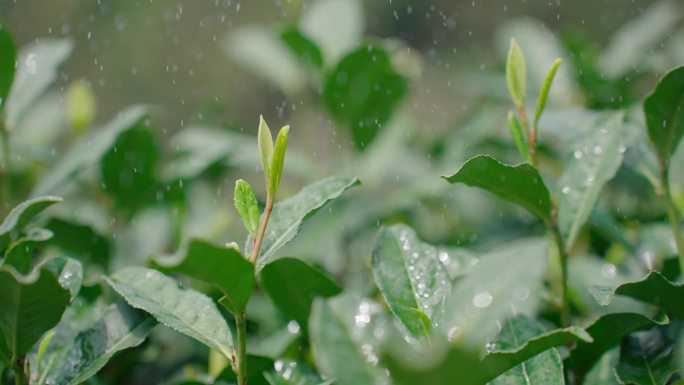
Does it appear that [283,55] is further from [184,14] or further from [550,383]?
[184,14]

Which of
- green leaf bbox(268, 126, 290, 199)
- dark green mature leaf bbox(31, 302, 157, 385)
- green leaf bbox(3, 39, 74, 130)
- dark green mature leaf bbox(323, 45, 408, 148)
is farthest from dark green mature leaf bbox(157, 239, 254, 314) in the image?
dark green mature leaf bbox(323, 45, 408, 148)

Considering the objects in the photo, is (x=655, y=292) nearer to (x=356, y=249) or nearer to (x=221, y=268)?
(x=221, y=268)

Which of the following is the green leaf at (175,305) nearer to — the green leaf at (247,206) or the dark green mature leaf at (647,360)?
the green leaf at (247,206)

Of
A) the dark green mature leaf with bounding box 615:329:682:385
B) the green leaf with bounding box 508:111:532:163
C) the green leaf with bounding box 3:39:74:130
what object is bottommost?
the dark green mature leaf with bounding box 615:329:682:385

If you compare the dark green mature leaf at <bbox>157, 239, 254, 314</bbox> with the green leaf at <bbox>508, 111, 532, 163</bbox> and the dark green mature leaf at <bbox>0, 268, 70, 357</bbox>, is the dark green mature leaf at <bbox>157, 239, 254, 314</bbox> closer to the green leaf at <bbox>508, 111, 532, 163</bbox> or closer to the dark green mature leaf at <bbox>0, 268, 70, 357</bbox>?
the dark green mature leaf at <bbox>0, 268, 70, 357</bbox>

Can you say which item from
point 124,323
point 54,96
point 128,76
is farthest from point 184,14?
point 124,323

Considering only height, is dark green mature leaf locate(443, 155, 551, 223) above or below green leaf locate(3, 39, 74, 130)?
above

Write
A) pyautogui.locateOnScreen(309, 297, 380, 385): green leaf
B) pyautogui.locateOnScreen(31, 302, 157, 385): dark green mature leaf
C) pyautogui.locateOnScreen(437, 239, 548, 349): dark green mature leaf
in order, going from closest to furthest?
pyautogui.locateOnScreen(309, 297, 380, 385): green leaf → pyautogui.locateOnScreen(437, 239, 548, 349): dark green mature leaf → pyautogui.locateOnScreen(31, 302, 157, 385): dark green mature leaf

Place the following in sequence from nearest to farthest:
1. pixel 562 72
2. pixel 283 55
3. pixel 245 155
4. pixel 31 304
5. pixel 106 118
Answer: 1. pixel 31 304
2. pixel 245 155
3. pixel 562 72
4. pixel 283 55
5. pixel 106 118
